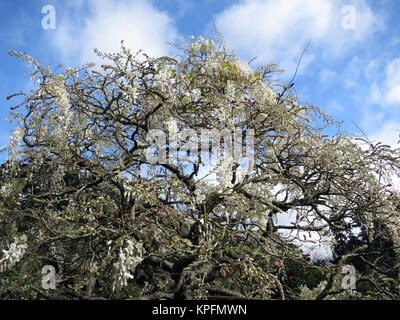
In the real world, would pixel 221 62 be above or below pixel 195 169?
above

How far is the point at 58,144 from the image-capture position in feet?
10.2

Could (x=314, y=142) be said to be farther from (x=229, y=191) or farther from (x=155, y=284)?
(x=155, y=284)

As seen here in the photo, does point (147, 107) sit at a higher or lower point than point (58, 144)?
higher

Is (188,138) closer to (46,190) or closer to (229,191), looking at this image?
(229,191)

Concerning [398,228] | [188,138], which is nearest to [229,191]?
[188,138]
